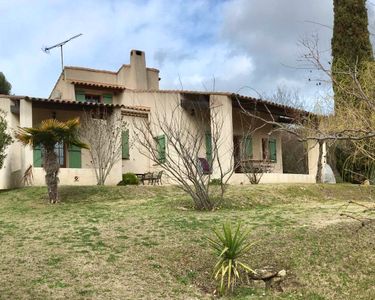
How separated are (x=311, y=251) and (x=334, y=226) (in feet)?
5.11

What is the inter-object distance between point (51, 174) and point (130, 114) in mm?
7908

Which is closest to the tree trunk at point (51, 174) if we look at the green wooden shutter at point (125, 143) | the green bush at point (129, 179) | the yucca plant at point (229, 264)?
the green bush at point (129, 179)

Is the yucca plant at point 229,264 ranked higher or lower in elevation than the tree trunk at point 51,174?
lower

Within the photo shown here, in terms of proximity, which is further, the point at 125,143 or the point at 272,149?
the point at 272,149

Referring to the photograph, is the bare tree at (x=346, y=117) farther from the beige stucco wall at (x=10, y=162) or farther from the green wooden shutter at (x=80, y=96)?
the green wooden shutter at (x=80, y=96)

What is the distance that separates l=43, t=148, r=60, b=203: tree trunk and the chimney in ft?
42.7

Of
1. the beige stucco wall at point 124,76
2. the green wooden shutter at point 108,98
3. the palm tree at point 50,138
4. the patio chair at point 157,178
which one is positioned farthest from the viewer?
the beige stucco wall at point 124,76

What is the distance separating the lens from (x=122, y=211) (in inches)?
502

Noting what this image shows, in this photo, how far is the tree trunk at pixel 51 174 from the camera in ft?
48.5

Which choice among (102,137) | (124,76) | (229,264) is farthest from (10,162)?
(229,264)

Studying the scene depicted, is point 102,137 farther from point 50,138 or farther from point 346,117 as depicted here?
point 346,117

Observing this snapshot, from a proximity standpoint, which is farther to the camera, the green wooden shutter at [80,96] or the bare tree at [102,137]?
the green wooden shutter at [80,96]

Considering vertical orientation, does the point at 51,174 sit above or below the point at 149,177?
above

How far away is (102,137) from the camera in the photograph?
19.5 m
